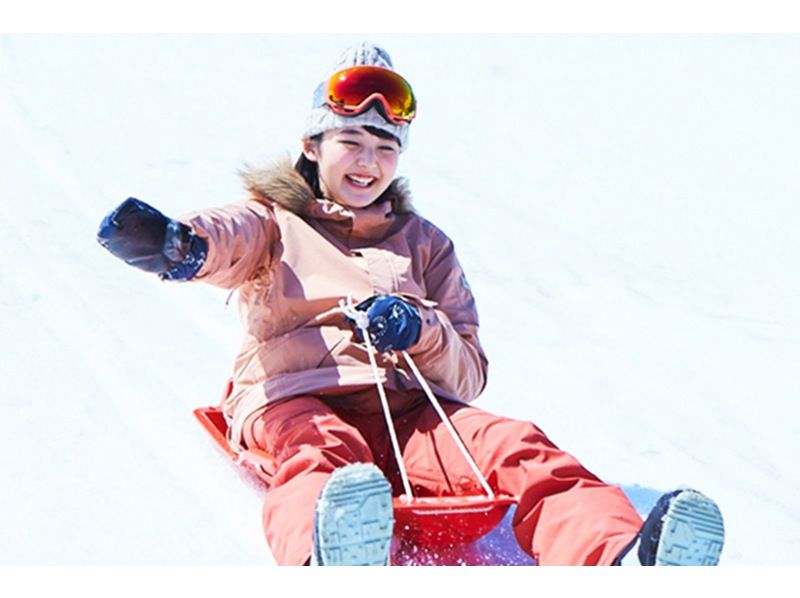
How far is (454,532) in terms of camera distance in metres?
2.13

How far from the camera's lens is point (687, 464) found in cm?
283

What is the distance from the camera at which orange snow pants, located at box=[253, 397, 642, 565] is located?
6.13 feet

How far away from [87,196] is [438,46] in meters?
3.38

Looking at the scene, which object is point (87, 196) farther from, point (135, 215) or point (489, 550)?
point (489, 550)

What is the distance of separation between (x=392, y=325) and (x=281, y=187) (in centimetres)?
50

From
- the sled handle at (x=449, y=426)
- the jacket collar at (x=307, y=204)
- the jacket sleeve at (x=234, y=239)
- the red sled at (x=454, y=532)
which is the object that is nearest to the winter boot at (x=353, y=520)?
the red sled at (x=454, y=532)

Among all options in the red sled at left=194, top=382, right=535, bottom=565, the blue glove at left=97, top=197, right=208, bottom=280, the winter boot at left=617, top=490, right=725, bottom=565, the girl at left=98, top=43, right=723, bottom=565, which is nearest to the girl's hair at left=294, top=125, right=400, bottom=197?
the girl at left=98, top=43, right=723, bottom=565

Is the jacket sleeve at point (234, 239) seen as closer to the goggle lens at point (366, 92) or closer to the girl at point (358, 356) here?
the girl at point (358, 356)

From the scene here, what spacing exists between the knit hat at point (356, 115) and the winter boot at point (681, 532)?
121 cm

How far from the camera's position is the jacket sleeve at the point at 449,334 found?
7.93 feet

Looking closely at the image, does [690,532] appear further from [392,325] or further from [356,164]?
[356,164]

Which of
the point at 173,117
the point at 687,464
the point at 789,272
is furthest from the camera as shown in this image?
the point at 173,117

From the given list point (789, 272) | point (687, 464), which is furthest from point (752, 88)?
point (687, 464)

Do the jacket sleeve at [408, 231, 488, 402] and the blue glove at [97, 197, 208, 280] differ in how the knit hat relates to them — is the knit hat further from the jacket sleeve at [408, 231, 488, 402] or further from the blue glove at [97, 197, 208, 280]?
the blue glove at [97, 197, 208, 280]
